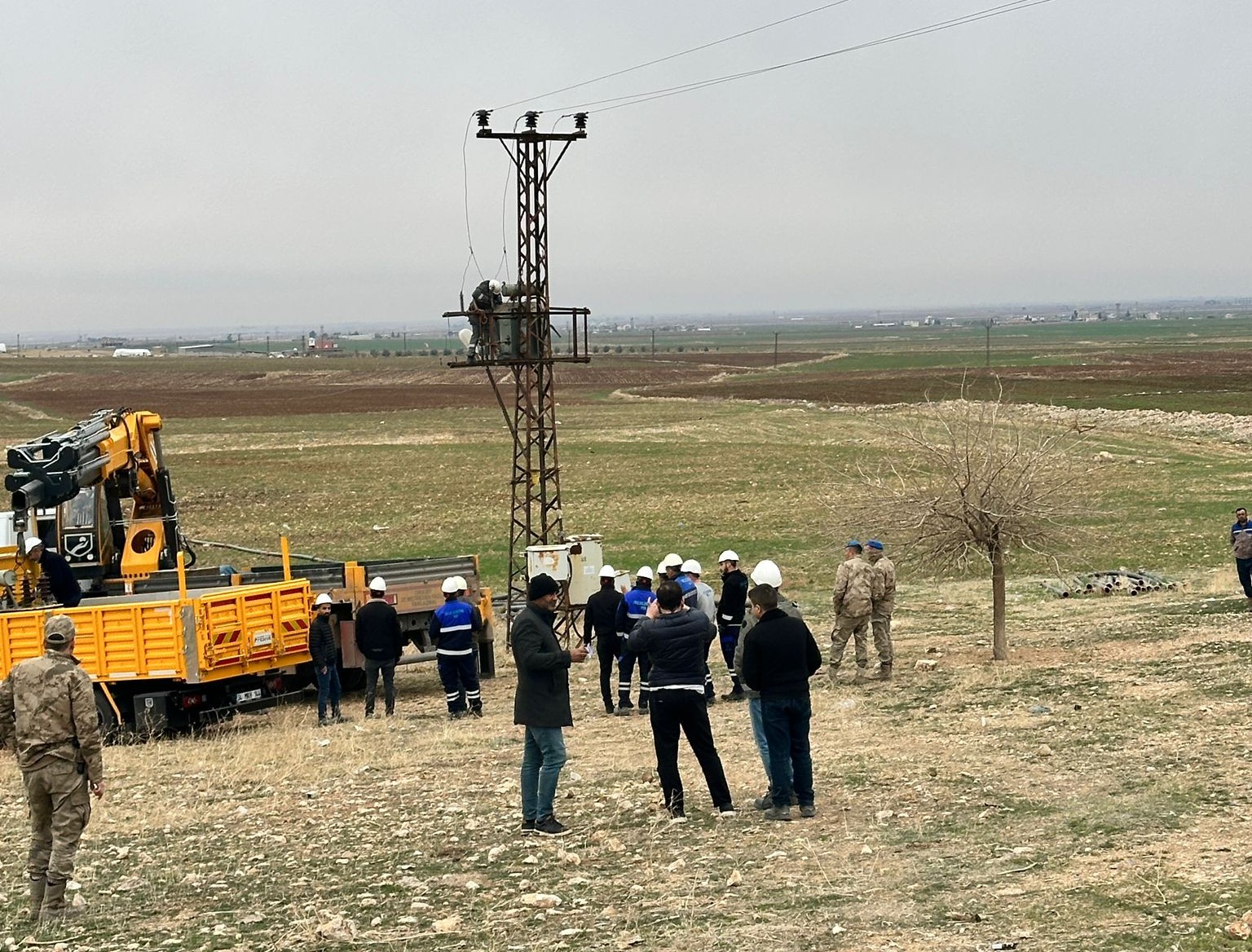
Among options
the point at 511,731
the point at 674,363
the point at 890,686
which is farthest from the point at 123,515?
the point at 674,363

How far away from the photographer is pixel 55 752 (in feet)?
31.2

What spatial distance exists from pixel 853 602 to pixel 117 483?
32.9ft

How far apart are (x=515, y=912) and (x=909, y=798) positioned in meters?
3.50

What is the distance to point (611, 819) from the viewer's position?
438 inches

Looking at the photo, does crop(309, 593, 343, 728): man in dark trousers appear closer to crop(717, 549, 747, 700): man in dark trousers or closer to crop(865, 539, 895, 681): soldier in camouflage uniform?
crop(717, 549, 747, 700): man in dark trousers

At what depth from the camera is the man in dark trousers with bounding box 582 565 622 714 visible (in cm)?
1622

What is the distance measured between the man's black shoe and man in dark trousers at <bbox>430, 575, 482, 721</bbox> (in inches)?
222

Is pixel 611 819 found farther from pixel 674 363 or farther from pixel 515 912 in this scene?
pixel 674 363

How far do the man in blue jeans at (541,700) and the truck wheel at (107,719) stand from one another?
700cm

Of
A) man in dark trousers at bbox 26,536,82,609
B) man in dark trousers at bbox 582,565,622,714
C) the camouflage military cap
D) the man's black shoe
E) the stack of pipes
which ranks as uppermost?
the camouflage military cap

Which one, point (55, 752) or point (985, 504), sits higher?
point (985, 504)

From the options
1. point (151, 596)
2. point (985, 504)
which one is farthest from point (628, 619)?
point (151, 596)

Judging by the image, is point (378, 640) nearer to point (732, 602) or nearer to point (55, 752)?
point (732, 602)

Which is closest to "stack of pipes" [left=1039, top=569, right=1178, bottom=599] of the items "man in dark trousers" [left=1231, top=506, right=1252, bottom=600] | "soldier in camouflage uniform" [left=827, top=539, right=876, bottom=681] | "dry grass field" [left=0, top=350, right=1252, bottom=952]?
"dry grass field" [left=0, top=350, right=1252, bottom=952]
